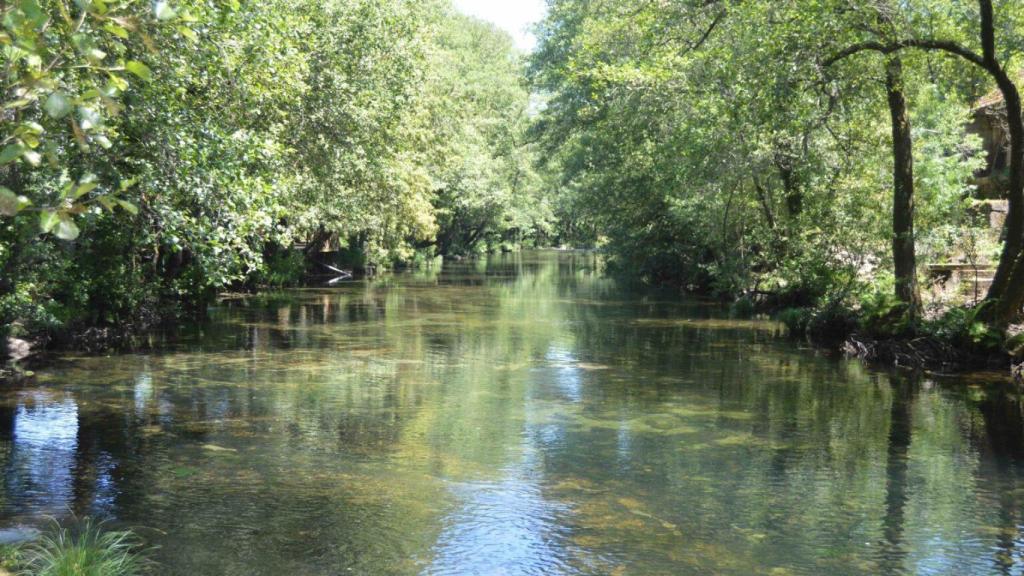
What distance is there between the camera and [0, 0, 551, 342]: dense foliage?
4656 millimetres

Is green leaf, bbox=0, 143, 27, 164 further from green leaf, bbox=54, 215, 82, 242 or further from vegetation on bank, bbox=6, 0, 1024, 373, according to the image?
green leaf, bbox=54, 215, 82, 242

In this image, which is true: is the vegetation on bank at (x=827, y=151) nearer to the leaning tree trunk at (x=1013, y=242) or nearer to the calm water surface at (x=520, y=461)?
the leaning tree trunk at (x=1013, y=242)

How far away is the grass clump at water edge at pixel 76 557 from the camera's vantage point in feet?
19.9

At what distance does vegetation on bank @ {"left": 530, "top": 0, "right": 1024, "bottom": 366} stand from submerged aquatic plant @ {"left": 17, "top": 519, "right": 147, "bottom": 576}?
13481mm

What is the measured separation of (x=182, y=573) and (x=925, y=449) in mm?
9485

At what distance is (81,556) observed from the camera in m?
6.14

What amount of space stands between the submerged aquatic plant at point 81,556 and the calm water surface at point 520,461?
36cm

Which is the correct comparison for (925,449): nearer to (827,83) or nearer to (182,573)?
(827,83)

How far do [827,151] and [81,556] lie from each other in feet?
68.9

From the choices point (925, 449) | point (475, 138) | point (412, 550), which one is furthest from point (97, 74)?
point (475, 138)

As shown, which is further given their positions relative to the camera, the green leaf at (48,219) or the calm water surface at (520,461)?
the calm water surface at (520,461)

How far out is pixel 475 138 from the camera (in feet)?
180

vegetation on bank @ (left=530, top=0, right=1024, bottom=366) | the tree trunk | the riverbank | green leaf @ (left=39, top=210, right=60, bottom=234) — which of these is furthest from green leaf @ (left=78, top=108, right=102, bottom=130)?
the tree trunk

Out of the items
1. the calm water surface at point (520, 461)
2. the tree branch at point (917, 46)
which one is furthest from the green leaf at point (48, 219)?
the tree branch at point (917, 46)
